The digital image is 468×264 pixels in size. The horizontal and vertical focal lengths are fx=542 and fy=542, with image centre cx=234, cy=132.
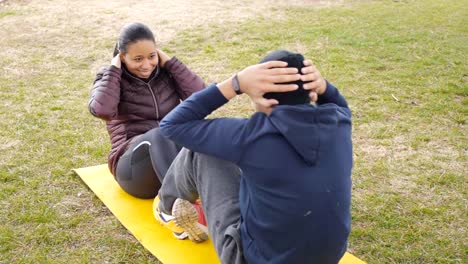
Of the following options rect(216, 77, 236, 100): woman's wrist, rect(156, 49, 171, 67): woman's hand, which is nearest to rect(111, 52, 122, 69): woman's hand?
rect(156, 49, 171, 67): woman's hand

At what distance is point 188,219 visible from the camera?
324 cm

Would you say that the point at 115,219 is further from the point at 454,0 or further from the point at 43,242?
the point at 454,0

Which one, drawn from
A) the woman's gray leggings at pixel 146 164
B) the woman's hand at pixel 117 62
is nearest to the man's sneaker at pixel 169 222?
the woman's gray leggings at pixel 146 164

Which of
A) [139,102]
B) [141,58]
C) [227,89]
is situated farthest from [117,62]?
[227,89]

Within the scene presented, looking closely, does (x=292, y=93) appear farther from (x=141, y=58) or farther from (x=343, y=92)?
(x=343, y=92)

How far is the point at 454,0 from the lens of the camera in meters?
11.5

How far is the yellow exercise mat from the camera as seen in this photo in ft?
10.9

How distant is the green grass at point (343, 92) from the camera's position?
3.59 metres

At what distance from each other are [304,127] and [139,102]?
199cm

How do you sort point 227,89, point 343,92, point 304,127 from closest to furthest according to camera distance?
point 304,127
point 227,89
point 343,92

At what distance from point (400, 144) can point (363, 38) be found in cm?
388

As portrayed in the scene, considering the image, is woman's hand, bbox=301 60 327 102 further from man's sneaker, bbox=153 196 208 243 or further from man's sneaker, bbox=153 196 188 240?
man's sneaker, bbox=153 196 188 240

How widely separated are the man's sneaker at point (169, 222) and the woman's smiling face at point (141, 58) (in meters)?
0.95

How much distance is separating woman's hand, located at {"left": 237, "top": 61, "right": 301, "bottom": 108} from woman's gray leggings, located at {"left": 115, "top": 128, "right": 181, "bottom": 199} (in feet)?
4.06
